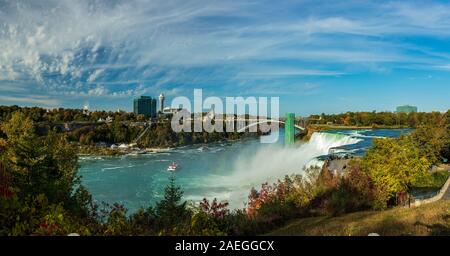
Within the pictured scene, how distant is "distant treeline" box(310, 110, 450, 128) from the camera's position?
144ft

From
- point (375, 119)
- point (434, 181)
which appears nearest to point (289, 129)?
point (375, 119)

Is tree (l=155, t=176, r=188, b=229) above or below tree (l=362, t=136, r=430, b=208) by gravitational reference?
below

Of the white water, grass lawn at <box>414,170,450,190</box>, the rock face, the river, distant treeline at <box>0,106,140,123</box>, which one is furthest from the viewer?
distant treeline at <box>0,106,140,123</box>

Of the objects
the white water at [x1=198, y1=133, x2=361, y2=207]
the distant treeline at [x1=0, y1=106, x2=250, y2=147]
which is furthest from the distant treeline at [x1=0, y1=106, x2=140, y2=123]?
the white water at [x1=198, y1=133, x2=361, y2=207]

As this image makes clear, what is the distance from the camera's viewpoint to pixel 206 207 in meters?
6.29

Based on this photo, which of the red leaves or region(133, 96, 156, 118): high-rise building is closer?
the red leaves

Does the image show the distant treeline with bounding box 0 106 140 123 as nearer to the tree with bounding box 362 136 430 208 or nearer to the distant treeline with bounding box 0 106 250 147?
the distant treeline with bounding box 0 106 250 147

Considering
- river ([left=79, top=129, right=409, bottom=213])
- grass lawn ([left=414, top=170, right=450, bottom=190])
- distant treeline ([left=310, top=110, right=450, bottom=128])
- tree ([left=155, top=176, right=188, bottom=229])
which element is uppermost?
distant treeline ([left=310, top=110, right=450, bottom=128])

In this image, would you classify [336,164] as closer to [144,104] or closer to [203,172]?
[203,172]

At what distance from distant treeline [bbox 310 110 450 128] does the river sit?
17754 millimetres

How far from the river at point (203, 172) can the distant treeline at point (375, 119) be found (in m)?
17.8

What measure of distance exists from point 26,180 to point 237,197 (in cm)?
1058

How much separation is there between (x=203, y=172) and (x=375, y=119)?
30.4 meters

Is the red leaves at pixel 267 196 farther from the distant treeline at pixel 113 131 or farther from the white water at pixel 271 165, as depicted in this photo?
the distant treeline at pixel 113 131
